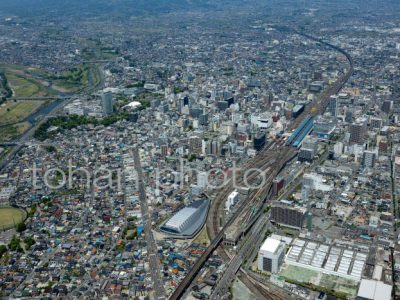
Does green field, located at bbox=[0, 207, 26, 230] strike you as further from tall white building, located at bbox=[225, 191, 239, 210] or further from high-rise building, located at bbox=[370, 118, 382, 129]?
high-rise building, located at bbox=[370, 118, 382, 129]

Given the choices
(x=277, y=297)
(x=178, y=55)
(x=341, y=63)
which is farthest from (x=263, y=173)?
(x=178, y=55)

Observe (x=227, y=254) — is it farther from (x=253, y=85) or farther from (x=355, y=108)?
(x=253, y=85)

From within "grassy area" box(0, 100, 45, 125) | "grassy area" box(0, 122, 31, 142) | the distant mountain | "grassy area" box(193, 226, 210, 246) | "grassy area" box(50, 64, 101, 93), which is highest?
"grassy area" box(193, 226, 210, 246)

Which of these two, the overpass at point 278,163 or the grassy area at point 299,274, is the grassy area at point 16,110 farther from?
the grassy area at point 299,274

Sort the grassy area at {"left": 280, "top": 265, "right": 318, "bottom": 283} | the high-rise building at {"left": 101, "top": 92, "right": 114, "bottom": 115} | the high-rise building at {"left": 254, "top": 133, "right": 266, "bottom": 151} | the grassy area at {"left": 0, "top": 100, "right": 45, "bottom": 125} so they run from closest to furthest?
the grassy area at {"left": 280, "top": 265, "right": 318, "bottom": 283}
the high-rise building at {"left": 254, "top": 133, "right": 266, "bottom": 151}
the high-rise building at {"left": 101, "top": 92, "right": 114, "bottom": 115}
the grassy area at {"left": 0, "top": 100, "right": 45, "bottom": 125}

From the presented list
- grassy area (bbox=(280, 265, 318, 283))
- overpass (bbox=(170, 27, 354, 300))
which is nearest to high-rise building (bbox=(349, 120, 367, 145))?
overpass (bbox=(170, 27, 354, 300))

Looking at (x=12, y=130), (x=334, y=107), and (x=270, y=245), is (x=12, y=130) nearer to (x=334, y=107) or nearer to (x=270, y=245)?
(x=334, y=107)

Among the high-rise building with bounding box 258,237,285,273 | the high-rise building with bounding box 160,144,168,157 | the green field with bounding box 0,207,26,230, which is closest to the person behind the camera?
the high-rise building with bounding box 258,237,285,273
